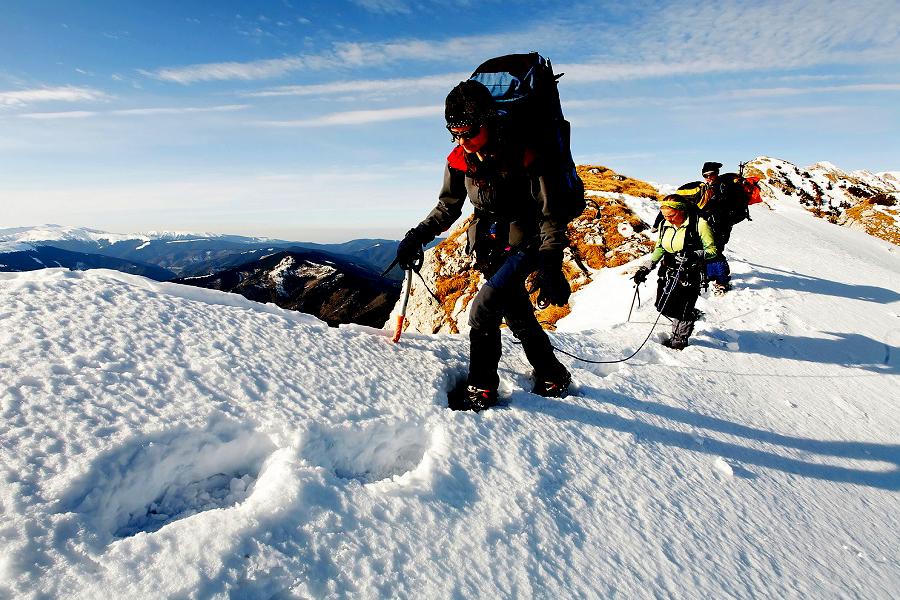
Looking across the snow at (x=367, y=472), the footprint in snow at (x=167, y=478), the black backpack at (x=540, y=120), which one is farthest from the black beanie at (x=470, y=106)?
the footprint in snow at (x=167, y=478)

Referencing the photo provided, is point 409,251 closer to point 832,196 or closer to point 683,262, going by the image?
point 683,262

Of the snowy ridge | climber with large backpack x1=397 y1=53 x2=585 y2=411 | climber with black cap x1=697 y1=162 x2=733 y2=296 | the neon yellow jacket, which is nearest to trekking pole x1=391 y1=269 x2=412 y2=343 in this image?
climber with large backpack x1=397 y1=53 x2=585 y2=411

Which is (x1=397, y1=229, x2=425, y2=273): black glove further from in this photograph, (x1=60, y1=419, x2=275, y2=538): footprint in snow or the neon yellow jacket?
the neon yellow jacket

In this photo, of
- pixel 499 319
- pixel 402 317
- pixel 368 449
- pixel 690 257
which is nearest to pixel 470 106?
pixel 499 319

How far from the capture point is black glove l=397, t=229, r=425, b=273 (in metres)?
4.45

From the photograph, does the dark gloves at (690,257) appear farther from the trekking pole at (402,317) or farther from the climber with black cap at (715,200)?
the trekking pole at (402,317)

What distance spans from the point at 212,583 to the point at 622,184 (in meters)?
21.3

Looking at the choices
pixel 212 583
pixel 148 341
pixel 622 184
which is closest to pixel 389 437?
pixel 212 583

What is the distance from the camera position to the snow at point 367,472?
199 cm

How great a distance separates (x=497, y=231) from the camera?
4.29m

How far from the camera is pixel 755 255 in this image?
522 inches

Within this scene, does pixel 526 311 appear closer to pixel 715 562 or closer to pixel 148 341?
pixel 715 562

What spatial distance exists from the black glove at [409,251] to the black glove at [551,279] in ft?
4.37

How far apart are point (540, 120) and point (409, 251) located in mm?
1784
